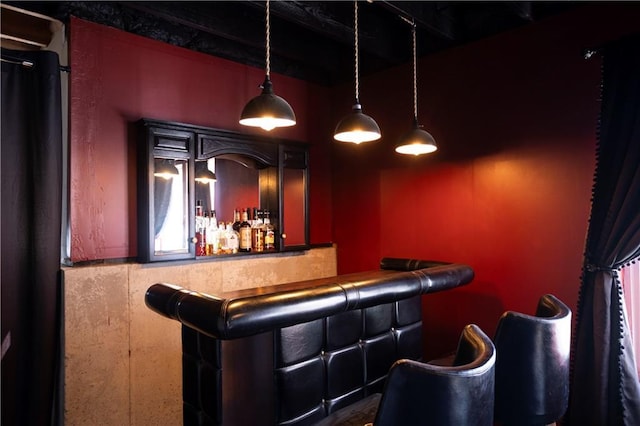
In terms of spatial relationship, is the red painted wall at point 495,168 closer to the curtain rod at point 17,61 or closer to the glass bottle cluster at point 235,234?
the glass bottle cluster at point 235,234

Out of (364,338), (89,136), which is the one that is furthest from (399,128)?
(89,136)

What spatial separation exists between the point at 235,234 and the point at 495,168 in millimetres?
2012

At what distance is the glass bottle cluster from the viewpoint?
10.3 feet

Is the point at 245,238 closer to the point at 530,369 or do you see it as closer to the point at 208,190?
the point at 208,190

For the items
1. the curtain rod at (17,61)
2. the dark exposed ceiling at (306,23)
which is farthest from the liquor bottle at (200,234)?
the curtain rod at (17,61)

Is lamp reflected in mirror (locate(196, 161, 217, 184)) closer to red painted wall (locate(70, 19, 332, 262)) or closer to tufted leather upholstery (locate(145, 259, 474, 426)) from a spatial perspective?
red painted wall (locate(70, 19, 332, 262))

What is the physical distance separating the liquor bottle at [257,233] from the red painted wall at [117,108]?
0.76 meters

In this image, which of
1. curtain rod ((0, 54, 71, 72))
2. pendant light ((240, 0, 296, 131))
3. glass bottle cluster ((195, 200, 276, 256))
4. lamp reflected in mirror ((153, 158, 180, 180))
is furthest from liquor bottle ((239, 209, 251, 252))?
curtain rod ((0, 54, 71, 72))

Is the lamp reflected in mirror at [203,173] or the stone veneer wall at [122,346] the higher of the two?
the lamp reflected in mirror at [203,173]

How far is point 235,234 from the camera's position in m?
3.30

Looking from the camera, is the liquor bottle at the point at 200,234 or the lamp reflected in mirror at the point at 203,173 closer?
the liquor bottle at the point at 200,234

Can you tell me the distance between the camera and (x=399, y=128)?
11.6 feet

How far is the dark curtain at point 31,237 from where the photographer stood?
2330mm

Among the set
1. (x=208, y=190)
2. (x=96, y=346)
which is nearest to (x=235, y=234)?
(x=208, y=190)
